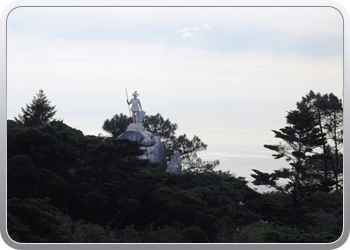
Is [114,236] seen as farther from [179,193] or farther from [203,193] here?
[203,193]

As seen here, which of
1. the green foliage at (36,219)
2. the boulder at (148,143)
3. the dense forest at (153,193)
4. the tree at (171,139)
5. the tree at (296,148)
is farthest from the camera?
the tree at (171,139)

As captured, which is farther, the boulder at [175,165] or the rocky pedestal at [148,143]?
A: the boulder at [175,165]

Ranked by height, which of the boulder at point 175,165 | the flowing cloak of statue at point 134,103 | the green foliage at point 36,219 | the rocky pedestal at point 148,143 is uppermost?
the flowing cloak of statue at point 134,103

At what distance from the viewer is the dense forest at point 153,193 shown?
11.7 m

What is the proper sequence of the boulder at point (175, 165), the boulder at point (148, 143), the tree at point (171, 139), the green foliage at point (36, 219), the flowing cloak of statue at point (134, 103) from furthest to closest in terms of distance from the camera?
the tree at point (171, 139), the boulder at point (175, 165), the boulder at point (148, 143), the flowing cloak of statue at point (134, 103), the green foliage at point (36, 219)

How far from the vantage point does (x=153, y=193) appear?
1352cm

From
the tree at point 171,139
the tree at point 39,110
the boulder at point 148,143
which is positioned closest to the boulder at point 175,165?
the boulder at point 148,143

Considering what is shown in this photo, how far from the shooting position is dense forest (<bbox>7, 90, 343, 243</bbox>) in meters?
11.7

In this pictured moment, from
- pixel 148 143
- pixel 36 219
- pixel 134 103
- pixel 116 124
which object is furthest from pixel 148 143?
pixel 36 219

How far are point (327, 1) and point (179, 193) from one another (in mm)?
8421

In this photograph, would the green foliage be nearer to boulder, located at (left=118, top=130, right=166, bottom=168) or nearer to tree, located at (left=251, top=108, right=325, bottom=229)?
tree, located at (left=251, top=108, right=325, bottom=229)

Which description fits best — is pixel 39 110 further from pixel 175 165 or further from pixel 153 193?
pixel 153 193

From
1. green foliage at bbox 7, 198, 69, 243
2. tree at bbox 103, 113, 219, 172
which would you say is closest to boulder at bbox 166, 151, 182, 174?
tree at bbox 103, 113, 219, 172

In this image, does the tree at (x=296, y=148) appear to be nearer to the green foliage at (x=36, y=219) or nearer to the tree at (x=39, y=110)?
the green foliage at (x=36, y=219)
